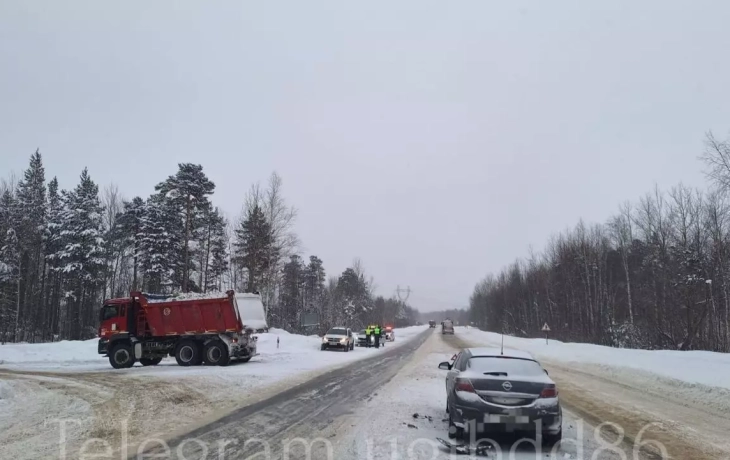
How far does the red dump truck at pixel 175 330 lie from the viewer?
874 inches

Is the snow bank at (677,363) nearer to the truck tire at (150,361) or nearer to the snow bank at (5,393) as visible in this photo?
the snow bank at (5,393)

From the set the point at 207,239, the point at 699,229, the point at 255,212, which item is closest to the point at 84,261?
the point at 207,239

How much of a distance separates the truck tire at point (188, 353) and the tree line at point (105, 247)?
54.8 feet

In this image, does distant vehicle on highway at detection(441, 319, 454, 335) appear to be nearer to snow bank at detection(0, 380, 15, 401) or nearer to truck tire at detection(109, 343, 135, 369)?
truck tire at detection(109, 343, 135, 369)

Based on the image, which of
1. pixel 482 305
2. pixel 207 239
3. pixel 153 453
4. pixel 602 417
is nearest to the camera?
pixel 153 453

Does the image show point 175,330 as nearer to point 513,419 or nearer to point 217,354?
point 217,354

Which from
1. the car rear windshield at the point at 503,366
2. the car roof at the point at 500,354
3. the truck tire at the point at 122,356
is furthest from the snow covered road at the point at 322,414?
the truck tire at the point at 122,356

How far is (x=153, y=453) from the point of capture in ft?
22.5

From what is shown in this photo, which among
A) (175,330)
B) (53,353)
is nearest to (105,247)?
(53,353)

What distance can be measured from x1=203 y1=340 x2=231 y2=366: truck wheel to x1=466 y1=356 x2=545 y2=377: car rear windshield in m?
15.6

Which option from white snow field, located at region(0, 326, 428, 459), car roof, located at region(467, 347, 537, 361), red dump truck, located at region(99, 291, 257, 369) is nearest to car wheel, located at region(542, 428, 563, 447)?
car roof, located at region(467, 347, 537, 361)

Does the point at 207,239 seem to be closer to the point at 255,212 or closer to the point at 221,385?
the point at 255,212

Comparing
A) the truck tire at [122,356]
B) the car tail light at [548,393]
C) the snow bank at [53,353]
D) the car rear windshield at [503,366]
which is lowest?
the snow bank at [53,353]

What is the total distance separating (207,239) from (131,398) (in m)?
49.5
